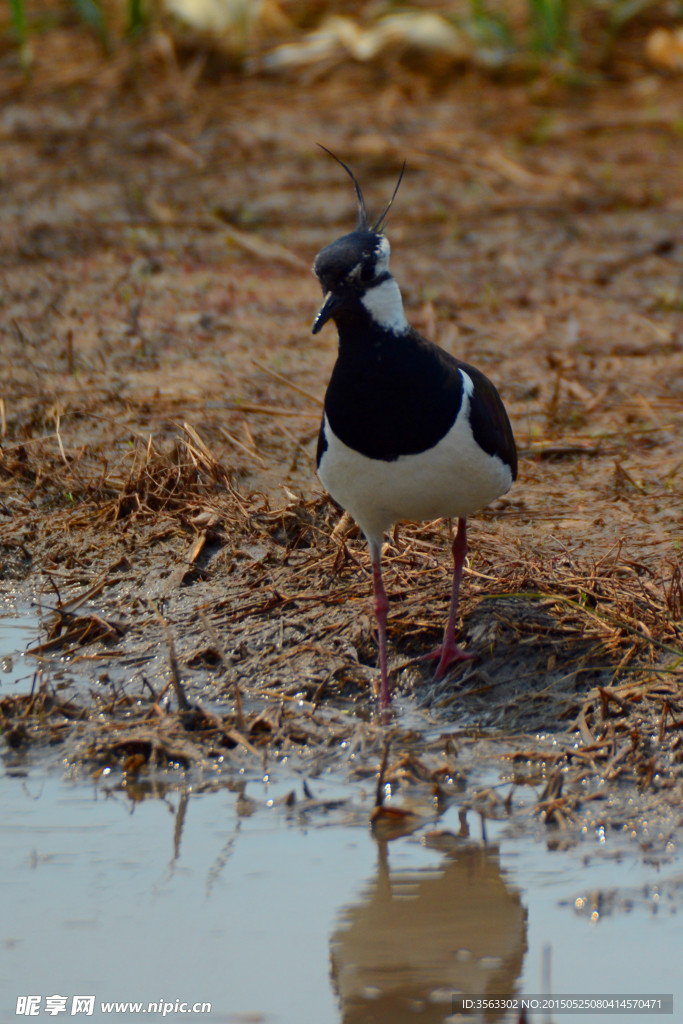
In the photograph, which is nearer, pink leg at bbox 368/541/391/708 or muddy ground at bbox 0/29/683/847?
muddy ground at bbox 0/29/683/847

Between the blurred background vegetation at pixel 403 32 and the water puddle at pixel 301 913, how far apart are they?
828 centimetres

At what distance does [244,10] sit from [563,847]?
8.93m

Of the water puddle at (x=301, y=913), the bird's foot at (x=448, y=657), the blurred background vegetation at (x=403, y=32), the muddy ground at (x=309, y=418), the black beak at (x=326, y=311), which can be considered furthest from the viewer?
the blurred background vegetation at (x=403, y=32)

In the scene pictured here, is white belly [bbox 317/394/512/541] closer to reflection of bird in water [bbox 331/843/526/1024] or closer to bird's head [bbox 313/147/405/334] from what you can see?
bird's head [bbox 313/147/405/334]

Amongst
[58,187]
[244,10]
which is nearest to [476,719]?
[58,187]

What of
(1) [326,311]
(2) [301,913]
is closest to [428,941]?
(2) [301,913]

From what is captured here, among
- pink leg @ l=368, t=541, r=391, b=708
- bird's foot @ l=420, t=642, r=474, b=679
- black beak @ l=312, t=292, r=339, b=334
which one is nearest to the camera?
black beak @ l=312, t=292, r=339, b=334

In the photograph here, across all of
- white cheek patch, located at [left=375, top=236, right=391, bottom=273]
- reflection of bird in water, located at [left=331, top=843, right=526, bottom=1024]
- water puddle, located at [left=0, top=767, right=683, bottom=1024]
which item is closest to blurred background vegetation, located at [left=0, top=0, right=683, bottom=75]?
white cheek patch, located at [left=375, top=236, right=391, bottom=273]

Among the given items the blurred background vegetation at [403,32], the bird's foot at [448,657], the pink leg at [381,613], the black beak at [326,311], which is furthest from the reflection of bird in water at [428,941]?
the blurred background vegetation at [403,32]

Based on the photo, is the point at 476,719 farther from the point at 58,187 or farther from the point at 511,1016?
the point at 58,187

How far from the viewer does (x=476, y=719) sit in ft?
12.5

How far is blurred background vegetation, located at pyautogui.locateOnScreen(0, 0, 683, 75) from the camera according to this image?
1029 cm

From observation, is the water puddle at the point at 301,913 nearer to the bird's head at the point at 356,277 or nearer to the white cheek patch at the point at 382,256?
the bird's head at the point at 356,277

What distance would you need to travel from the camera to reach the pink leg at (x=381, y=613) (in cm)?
387
